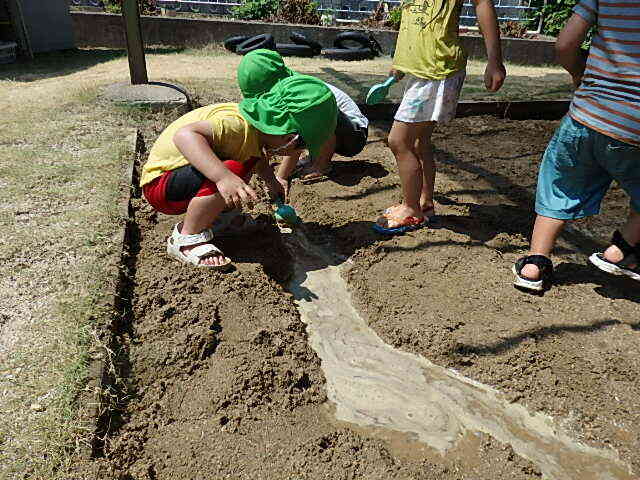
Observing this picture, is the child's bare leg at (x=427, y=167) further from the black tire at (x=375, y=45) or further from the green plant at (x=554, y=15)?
the green plant at (x=554, y=15)

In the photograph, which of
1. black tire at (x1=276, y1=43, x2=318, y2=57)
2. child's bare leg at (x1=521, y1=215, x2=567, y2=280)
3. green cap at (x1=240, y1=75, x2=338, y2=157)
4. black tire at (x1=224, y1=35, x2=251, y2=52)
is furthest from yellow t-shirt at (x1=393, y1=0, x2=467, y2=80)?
black tire at (x1=224, y1=35, x2=251, y2=52)

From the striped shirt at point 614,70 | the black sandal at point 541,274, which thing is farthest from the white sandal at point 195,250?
the striped shirt at point 614,70

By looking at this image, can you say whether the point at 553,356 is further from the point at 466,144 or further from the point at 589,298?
the point at 466,144

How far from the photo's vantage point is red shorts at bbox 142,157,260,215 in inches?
91.3

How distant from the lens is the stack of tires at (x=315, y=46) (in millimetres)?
8461

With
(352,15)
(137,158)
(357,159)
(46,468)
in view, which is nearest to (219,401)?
(46,468)

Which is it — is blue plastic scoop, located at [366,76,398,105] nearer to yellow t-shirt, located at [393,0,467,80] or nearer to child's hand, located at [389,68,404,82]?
child's hand, located at [389,68,404,82]

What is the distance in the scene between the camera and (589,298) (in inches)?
93.7

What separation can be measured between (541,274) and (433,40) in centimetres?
120

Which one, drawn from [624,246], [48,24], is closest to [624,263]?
[624,246]

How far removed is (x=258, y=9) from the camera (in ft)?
33.9

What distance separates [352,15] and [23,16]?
614 cm

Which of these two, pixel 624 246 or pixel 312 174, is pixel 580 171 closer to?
pixel 624 246

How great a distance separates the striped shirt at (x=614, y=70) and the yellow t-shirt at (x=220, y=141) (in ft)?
4.62
